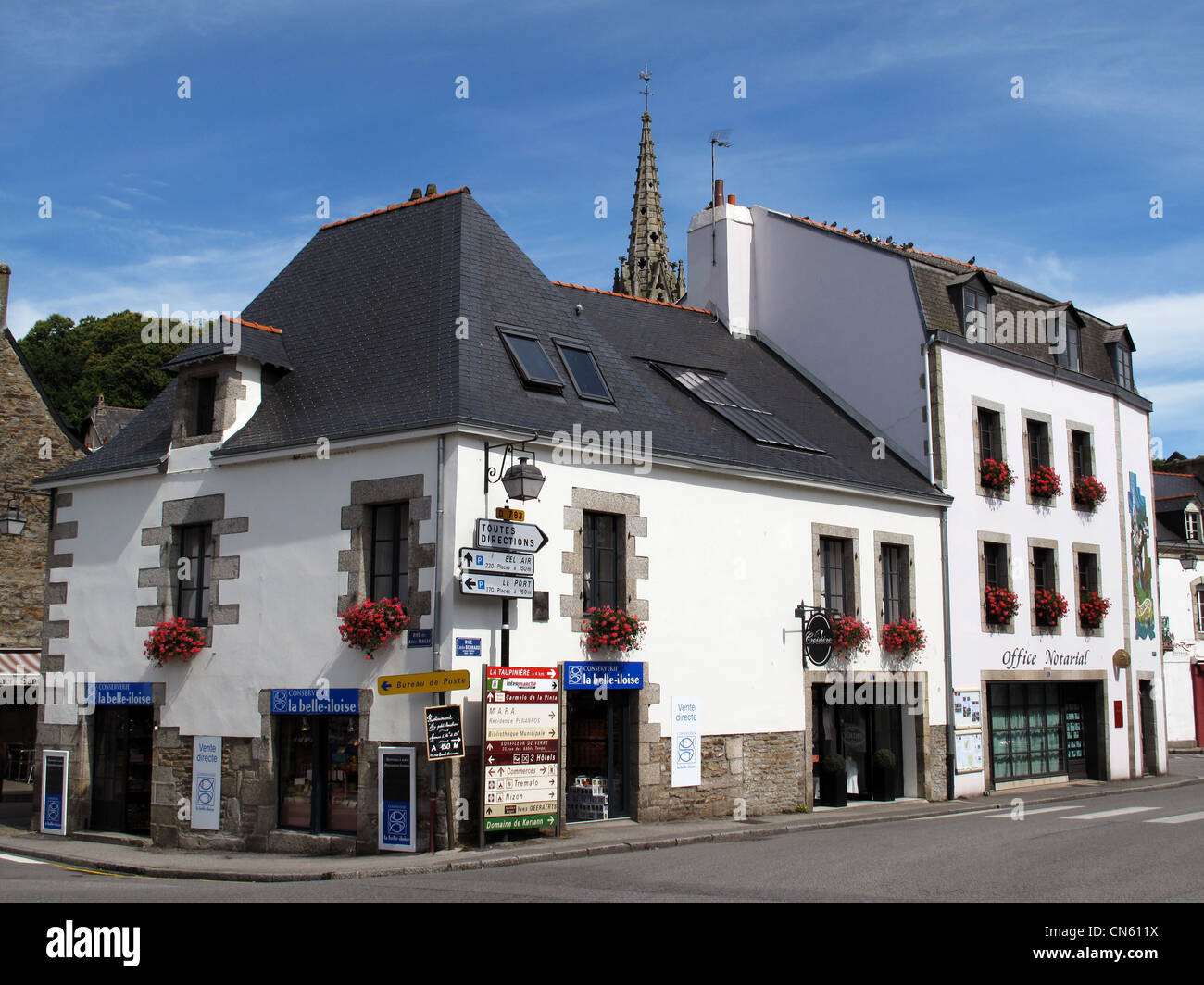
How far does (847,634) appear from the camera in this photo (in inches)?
750

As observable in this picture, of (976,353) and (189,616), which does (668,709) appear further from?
(976,353)

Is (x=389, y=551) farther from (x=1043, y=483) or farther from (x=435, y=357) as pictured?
(x=1043, y=483)

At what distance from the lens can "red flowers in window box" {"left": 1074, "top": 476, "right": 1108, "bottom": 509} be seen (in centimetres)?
2488

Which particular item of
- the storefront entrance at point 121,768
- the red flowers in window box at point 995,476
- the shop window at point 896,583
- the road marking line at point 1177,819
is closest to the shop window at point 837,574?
the shop window at point 896,583

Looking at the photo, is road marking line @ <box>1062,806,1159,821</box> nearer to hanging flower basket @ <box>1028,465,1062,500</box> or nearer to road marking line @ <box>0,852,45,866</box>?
hanging flower basket @ <box>1028,465,1062,500</box>

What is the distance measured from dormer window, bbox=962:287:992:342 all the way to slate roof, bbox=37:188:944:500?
350 cm

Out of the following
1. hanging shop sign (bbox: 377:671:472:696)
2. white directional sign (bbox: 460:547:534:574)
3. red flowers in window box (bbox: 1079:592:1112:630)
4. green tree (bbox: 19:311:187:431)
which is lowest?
hanging shop sign (bbox: 377:671:472:696)

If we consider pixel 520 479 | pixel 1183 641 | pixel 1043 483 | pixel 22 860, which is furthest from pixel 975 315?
pixel 1183 641

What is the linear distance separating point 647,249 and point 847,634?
166ft

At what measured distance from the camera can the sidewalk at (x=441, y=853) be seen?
1280 centimetres

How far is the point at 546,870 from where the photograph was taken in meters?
12.4

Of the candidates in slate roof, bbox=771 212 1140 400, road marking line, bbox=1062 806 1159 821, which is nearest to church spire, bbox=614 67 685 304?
slate roof, bbox=771 212 1140 400

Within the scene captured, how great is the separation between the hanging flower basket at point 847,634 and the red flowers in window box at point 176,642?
913 cm
